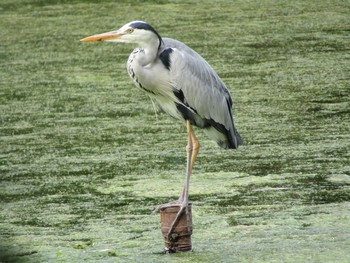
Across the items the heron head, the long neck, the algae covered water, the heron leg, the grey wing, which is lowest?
the algae covered water

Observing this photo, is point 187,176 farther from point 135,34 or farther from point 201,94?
point 135,34

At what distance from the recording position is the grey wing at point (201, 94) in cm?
313

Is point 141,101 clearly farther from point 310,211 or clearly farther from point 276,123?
point 310,211

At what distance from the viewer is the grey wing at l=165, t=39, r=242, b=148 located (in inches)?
123

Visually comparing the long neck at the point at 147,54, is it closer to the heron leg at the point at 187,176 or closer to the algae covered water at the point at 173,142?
the heron leg at the point at 187,176

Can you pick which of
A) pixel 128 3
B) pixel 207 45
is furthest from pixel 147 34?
pixel 128 3

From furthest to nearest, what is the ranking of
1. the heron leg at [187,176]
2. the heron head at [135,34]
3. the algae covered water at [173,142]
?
1. the algae covered water at [173,142]
2. the heron head at [135,34]
3. the heron leg at [187,176]

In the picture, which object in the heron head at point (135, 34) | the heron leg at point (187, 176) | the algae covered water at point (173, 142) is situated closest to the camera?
the heron leg at point (187, 176)

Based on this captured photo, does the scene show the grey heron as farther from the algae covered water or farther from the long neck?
Result: the algae covered water

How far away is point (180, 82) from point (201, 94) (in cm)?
10

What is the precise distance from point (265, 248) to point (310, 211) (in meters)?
0.61

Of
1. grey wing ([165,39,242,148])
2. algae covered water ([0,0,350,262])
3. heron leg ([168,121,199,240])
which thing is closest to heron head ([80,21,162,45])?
grey wing ([165,39,242,148])

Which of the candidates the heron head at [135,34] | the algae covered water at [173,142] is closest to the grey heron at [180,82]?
the heron head at [135,34]

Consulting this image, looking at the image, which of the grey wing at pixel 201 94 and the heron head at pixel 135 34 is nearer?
the heron head at pixel 135 34
